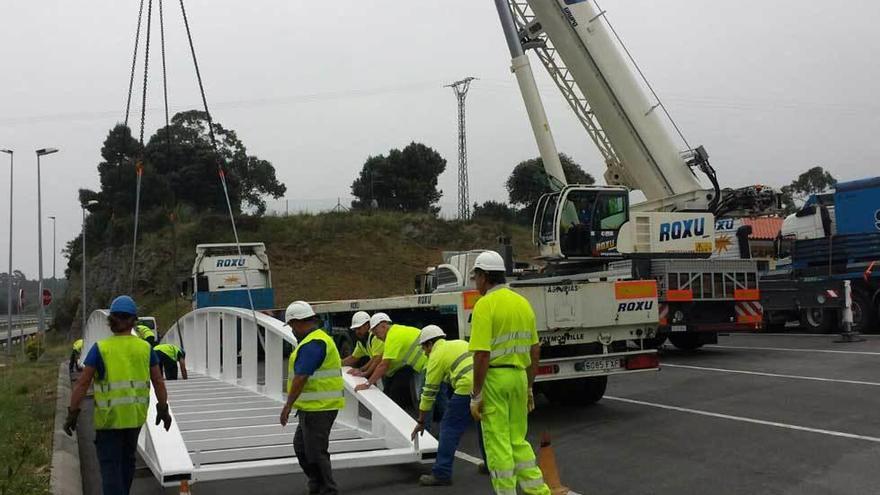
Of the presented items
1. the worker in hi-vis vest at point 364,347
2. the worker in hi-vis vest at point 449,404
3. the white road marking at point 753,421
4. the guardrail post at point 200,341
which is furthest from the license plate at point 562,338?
the guardrail post at point 200,341

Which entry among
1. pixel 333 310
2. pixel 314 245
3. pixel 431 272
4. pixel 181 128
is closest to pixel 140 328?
pixel 333 310

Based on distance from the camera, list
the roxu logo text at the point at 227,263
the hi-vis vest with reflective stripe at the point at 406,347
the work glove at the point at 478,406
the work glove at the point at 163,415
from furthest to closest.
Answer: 1. the roxu logo text at the point at 227,263
2. the hi-vis vest with reflective stripe at the point at 406,347
3. the work glove at the point at 163,415
4. the work glove at the point at 478,406

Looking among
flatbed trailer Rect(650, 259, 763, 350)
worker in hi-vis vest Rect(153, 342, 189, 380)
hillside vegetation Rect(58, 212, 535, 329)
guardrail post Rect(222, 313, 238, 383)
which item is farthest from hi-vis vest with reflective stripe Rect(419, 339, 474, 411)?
hillside vegetation Rect(58, 212, 535, 329)

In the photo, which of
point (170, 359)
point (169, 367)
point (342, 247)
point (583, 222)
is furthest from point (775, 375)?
point (342, 247)

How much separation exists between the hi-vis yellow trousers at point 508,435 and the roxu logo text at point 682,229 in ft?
33.1

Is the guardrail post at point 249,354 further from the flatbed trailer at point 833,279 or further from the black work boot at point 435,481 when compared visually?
the flatbed trailer at point 833,279

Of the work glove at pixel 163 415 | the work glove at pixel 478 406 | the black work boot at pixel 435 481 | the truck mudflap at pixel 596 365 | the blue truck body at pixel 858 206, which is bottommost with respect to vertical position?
the black work boot at pixel 435 481

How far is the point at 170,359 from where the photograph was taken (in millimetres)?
12211

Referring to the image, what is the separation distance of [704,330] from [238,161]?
52928mm

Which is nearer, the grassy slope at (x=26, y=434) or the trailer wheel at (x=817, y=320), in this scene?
the grassy slope at (x=26, y=434)

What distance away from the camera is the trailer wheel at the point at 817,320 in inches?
762

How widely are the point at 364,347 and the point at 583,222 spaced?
5620 mm

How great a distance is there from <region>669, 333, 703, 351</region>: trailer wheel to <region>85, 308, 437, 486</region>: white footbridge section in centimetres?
837

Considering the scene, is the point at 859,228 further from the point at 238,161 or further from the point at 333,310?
the point at 238,161
